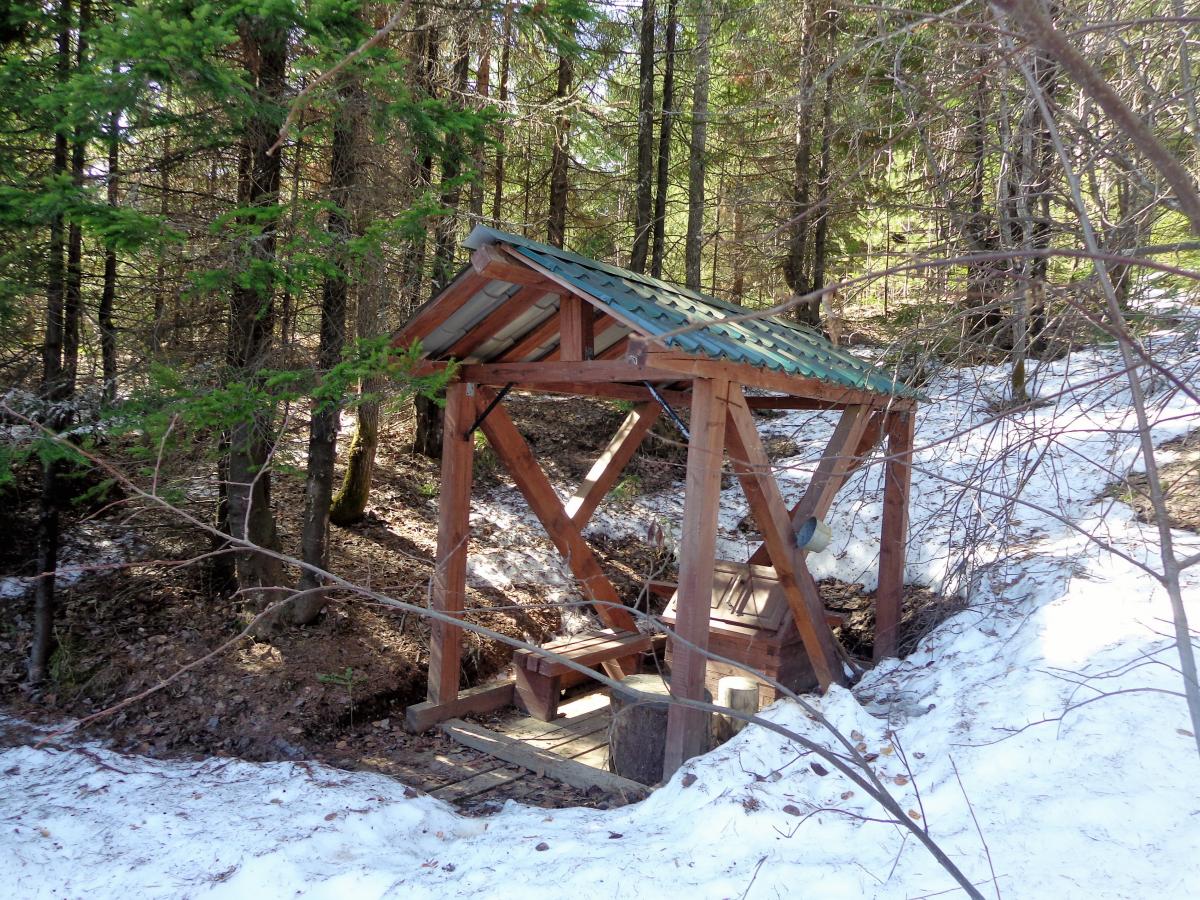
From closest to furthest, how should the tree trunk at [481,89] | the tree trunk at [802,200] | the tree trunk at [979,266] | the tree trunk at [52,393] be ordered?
the tree trunk at [979,266]
the tree trunk at [52,393]
the tree trunk at [481,89]
the tree trunk at [802,200]

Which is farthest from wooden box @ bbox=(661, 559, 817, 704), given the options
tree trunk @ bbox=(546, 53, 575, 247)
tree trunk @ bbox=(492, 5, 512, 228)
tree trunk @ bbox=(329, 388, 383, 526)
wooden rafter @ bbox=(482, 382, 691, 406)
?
tree trunk @ bbox=(546, 53, 575, 247)

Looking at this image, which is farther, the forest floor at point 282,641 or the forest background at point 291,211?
the forest floor at point 282,641

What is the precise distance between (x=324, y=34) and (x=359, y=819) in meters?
4.42

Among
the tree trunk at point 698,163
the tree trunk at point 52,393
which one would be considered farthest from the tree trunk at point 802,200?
the tree trunk at point 52,393

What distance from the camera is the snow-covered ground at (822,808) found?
2.95 meters

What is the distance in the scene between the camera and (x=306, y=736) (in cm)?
542

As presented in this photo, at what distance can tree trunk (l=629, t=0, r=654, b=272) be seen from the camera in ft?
33.9

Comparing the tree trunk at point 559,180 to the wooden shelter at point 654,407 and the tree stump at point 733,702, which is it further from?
the tree stump at point 733,702

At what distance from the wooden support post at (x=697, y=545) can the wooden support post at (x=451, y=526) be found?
83.7 inches

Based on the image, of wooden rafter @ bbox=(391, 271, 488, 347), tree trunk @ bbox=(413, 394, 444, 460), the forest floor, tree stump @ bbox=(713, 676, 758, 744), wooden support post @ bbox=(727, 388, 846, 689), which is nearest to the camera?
wooden support post @ bbox=(727, 388, 846, 689)

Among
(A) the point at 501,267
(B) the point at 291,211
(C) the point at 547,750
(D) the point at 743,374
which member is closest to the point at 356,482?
(B) the point at 291,211

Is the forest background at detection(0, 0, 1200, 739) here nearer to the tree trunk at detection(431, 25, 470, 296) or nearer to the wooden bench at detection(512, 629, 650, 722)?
the tree trunk at detection(431, 25, 470, 296)

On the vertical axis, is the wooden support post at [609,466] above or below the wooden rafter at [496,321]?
below

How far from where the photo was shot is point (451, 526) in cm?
581
